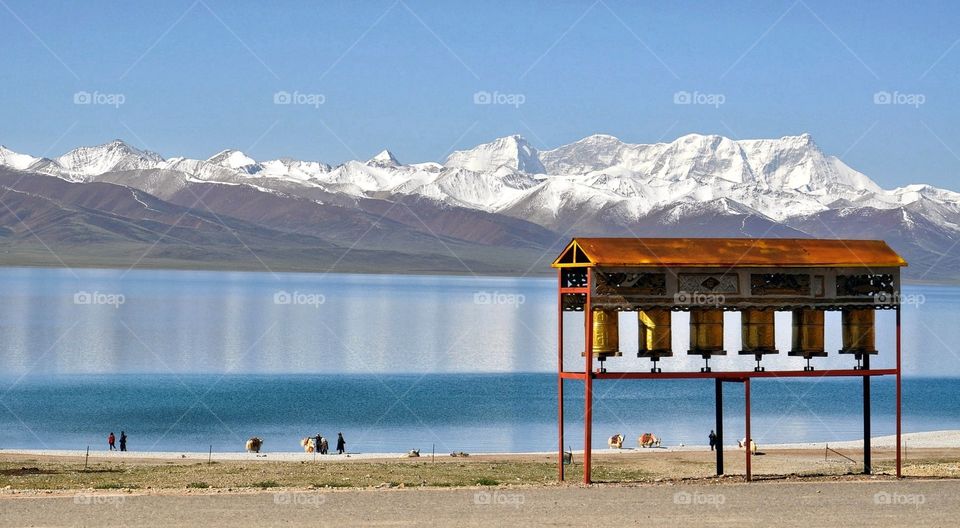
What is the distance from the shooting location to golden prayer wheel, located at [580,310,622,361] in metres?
31.0

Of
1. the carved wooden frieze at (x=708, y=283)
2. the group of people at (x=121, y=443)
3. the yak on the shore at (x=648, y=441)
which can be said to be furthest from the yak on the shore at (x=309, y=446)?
the carved wooden frieze at (x=708, y=283)

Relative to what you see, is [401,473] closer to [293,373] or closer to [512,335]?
[293,373]

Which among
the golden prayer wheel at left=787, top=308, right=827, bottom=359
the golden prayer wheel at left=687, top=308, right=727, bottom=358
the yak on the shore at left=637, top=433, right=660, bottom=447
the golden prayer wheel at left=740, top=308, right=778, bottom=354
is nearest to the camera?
the golden prayer wheel at left=687, top=308, right=727, bottom=358

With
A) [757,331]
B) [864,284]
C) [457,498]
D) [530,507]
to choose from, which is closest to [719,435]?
[757,331]

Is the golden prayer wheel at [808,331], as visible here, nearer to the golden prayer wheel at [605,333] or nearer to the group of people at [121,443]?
the golden prayer wheel at [605,333]

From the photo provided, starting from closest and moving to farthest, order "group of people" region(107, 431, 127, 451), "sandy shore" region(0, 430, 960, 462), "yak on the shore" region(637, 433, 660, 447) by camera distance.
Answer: "sandy shore" region(0, 430, 960, 462)
"group of people" region(107, 431, 127, 451)
"yak on the shore" region(637, 433, 660, 447)

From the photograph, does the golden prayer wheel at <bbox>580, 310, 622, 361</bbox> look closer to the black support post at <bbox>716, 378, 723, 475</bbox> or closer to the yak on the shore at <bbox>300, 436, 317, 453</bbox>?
the black support post at <bbox>716, 378, 723, 475</bbox>

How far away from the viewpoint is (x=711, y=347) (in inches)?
1256

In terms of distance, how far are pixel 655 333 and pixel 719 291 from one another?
1.64 metres

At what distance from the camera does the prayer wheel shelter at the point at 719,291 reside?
30.9 m

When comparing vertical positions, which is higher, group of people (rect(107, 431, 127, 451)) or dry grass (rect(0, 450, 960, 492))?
dry grass (rect(0, 450, 960, 492))

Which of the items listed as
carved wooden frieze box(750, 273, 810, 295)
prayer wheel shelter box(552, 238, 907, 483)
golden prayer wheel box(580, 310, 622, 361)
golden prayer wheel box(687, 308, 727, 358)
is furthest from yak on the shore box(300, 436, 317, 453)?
carved wooden frieze box(750, 273, 810, 295)

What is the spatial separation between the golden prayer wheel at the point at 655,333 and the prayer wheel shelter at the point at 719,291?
22 mm

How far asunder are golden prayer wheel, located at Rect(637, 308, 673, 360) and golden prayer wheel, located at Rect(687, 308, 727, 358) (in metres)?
0.55
